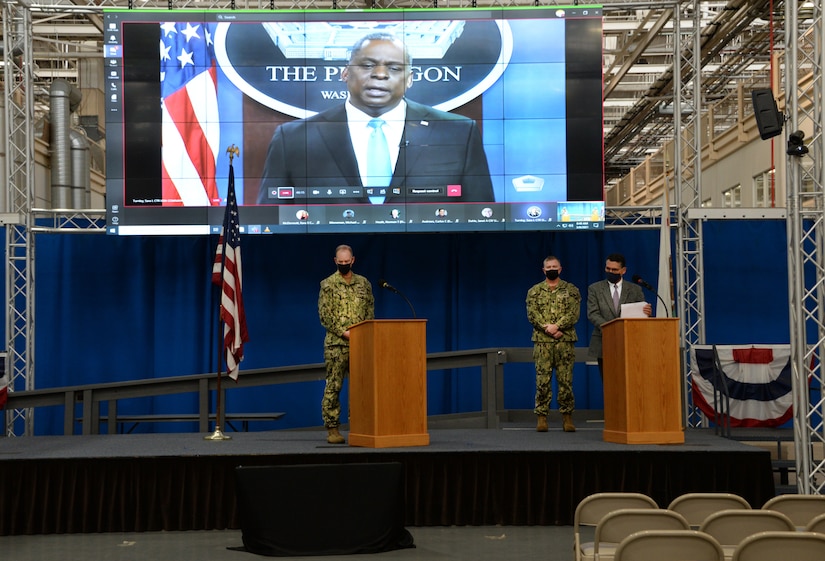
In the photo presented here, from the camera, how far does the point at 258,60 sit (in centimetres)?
1057

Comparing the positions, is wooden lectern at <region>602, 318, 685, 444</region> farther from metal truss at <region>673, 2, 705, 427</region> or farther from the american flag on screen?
the american flag on screen

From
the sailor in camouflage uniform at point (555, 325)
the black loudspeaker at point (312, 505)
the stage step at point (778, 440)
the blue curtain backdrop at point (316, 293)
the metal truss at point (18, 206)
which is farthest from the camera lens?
the blue curtain backdrop at point (316, 293)

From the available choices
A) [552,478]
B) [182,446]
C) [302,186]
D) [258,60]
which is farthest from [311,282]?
[552,478]

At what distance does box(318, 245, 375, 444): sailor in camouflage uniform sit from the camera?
26.6 ft

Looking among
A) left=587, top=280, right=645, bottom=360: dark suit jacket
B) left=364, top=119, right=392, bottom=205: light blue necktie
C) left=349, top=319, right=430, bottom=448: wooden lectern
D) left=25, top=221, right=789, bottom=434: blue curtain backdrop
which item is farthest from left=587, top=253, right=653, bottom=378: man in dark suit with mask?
left=25, top=221, right=789, bottom=434: blue curtain backdrop

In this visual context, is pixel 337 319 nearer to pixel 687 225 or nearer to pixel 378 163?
pixel 378 163

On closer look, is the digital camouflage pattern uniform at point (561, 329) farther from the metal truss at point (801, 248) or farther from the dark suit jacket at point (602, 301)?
the metal truss at point (801, 248)

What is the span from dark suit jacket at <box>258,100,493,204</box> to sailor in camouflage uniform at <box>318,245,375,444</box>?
7.75 ft

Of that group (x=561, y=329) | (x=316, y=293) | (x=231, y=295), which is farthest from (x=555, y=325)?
(x=316, y=293)

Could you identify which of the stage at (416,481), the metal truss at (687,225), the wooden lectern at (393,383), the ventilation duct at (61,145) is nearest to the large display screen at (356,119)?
the metal truss at (687,225)

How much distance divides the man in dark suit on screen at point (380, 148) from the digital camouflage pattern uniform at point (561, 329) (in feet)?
6.34

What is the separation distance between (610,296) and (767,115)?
198cm

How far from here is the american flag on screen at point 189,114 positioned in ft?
34.2

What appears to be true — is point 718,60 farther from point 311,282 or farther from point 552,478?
point 552,478
